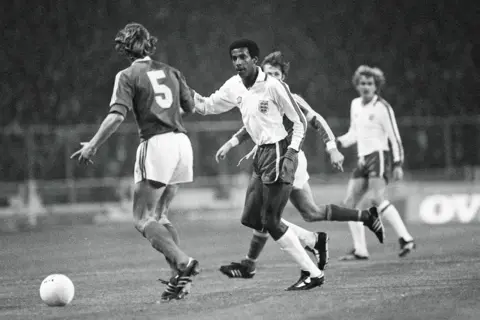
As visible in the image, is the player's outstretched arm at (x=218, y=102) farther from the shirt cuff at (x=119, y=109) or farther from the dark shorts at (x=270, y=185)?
the shirt cuff at (x=119, y=109)

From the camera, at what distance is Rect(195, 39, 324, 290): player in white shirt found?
26.1 feet

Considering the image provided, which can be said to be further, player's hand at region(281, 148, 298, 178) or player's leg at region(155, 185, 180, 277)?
player's hand at region(281, 148, 298, 178)

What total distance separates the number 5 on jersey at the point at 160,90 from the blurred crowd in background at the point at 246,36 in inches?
680

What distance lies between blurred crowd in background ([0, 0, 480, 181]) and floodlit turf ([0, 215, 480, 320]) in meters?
11.4

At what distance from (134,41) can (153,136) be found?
0.85 m

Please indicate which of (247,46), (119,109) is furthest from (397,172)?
(119,109)

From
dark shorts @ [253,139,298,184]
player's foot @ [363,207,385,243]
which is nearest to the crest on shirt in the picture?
dark shorts @ [253,139,298,184]

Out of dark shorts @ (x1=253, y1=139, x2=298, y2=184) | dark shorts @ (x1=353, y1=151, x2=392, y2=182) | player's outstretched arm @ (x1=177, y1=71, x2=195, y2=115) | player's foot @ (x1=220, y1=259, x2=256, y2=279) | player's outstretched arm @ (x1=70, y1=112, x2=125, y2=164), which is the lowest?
player's foot @ (x1=220, y1=259, x2=256, y2=279)

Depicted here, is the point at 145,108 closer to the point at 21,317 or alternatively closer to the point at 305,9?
the point at 21,317

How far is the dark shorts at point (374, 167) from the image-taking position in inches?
453

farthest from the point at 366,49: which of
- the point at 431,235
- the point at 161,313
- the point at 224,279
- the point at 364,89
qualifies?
the point at 161,313

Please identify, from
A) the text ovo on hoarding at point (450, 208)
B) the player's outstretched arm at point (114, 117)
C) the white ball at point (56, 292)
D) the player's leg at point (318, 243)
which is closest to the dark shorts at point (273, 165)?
the player's leg at point (318, 243)

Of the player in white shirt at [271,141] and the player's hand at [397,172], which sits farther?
the player's hand at [397,172]

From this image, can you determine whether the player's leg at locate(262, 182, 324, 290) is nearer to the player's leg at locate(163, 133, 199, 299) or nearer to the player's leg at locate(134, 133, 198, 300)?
the player's leg at locate(163, 133, 199, 299)
